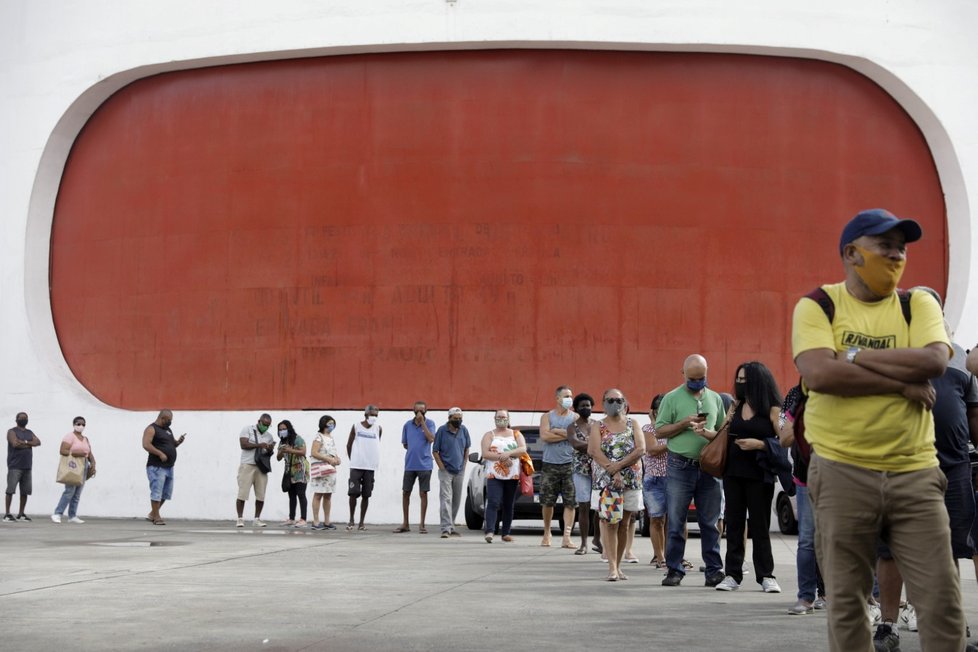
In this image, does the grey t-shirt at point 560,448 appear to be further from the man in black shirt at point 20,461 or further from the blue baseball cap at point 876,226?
the blue baseball cap at point 876,226

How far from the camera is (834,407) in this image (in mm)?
4902

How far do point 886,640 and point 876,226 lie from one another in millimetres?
3329

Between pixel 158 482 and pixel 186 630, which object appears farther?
pixel 158 482

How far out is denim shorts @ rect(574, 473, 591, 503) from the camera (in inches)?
605

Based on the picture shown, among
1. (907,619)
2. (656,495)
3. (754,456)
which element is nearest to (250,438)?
(656,495)

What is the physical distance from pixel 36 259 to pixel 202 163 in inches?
161

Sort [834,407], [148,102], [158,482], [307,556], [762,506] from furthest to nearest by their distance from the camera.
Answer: [148,102] → [158,482] → [307,556] → [762,506] → [834,407]

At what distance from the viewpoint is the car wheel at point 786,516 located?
19406 mm

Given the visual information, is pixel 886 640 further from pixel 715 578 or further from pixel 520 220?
pixel 520 220

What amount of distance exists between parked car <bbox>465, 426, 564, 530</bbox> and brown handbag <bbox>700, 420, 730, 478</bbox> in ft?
26.6

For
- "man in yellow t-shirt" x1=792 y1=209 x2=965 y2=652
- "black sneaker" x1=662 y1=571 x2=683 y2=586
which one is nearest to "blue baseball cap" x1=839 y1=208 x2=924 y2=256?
"man in yellow t-shirt" x1=792 y1=209 x2=965 y2=652

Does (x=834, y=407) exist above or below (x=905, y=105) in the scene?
below

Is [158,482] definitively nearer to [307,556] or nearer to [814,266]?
[307,556]

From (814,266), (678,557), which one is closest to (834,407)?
(678,557)
